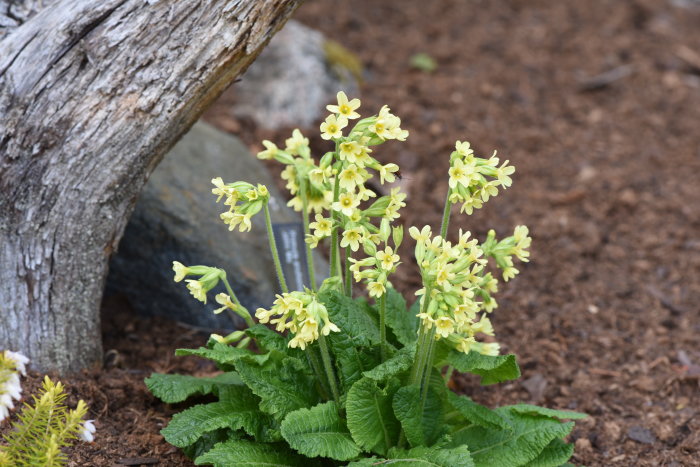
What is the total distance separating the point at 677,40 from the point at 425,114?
2854mm

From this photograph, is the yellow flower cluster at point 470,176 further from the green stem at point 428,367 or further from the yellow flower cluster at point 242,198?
the yellow flower cluster at point 242,198

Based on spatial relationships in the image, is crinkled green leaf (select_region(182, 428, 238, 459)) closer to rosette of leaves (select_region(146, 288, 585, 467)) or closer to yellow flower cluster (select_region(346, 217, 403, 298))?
rosette of leaves (select_region(146, 288, 585, 467))

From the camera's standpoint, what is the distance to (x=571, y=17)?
7.39 metres

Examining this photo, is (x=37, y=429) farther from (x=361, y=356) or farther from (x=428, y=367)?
(x=428, y=367)

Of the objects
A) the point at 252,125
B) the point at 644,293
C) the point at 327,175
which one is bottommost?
the point at 644,293

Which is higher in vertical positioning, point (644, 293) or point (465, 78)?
point (465, 78)

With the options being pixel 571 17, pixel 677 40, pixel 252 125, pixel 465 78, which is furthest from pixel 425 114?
pixel 677 40

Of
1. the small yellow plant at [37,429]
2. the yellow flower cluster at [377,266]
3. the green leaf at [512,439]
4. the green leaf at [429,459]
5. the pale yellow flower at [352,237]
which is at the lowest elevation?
the green leaf at [512,439]

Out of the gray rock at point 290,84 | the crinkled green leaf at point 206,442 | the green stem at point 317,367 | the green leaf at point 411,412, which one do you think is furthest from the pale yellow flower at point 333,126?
the gray rock at point 290,84

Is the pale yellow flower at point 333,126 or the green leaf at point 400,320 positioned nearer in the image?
the pale yellow flower at point 333,126

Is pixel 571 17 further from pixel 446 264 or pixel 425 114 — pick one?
pixel 446 264

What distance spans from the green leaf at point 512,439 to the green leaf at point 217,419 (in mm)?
803

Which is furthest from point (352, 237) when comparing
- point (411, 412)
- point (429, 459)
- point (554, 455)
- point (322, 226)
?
point (554, 455)

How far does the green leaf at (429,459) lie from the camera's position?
2.75 meters
